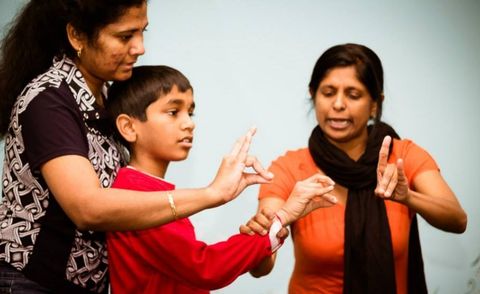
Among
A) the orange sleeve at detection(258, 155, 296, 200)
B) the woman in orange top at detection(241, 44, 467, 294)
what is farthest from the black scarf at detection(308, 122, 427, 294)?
A: the orange sleeve at detection(258, 155, 296, 200)

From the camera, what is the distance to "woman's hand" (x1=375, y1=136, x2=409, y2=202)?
168 centimetres

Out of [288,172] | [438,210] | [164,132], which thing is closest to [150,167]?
[164,132]

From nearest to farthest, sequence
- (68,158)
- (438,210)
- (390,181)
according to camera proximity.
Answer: (68,158) → (390,181) → (438,210)

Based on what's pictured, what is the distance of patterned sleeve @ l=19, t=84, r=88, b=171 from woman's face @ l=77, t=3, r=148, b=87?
0.49ft

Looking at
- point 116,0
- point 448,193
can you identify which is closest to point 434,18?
point 448,193

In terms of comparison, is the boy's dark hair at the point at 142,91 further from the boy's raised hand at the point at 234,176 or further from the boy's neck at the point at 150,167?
the boy's raised hand at the point at 234,176

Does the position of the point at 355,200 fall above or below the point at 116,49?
below

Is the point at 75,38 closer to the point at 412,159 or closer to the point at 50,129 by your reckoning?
the point at 50,129

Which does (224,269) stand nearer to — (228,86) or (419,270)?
(419,270)

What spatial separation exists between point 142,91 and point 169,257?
1.51 feet

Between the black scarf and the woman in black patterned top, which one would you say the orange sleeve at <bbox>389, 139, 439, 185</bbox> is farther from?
the woman in black patterned top

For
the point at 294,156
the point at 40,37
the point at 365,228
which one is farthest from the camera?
the point at 294,156

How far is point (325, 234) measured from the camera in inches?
76.3

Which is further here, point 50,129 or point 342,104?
point 342,104
